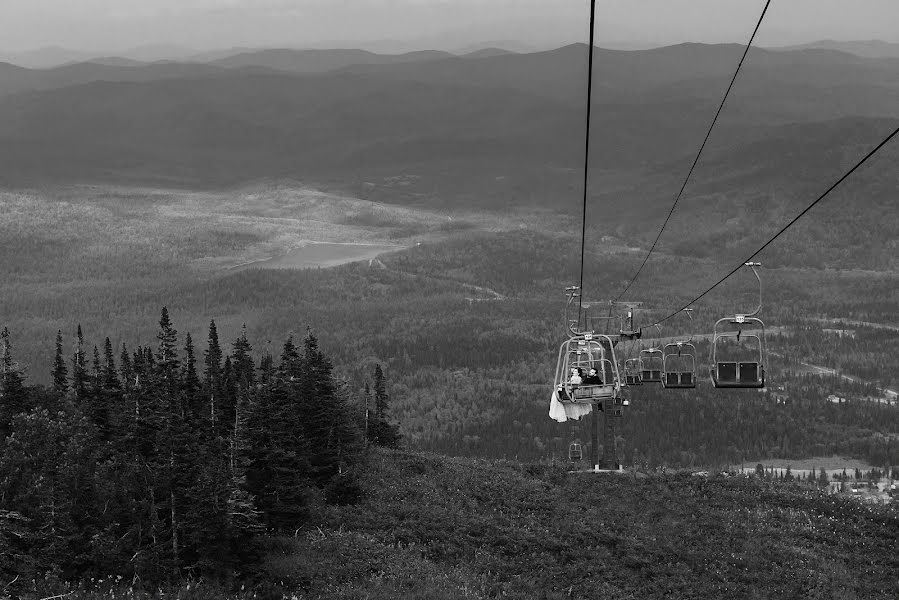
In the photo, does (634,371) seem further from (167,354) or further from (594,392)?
(594,392)

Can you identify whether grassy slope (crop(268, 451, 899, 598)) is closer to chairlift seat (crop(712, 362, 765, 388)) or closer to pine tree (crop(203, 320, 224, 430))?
pine tree (crop(203, 320, 224, 430))

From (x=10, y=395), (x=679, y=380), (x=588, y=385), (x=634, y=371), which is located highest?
(x=588, y=385)

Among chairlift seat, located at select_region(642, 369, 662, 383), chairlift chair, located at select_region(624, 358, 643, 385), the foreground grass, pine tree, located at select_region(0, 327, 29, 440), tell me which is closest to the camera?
the foreground grass

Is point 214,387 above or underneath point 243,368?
underneath

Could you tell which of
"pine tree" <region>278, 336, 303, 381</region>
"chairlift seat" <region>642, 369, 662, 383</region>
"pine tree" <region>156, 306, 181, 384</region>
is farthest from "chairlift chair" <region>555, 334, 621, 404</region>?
"pine tree" <region>156, 306, 181, 384</region>

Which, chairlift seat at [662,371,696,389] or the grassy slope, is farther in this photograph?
chairlift seat at [662,371,696,389]

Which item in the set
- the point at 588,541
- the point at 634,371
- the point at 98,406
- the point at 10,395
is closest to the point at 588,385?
the point at 588,541

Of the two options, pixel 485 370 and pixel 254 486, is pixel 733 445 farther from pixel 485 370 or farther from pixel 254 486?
pixel 254 486
